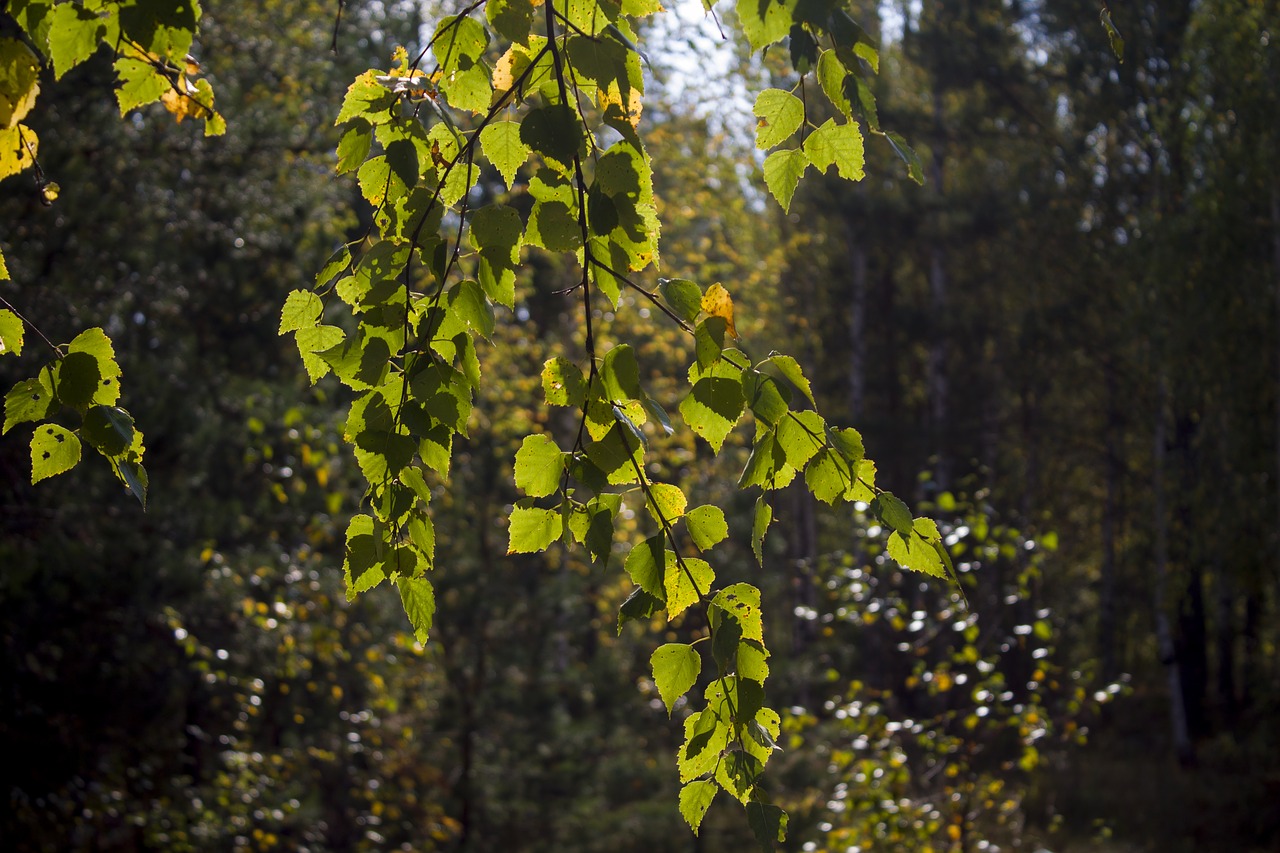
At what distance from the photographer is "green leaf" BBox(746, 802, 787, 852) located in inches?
45.8

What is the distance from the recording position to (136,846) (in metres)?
6.48

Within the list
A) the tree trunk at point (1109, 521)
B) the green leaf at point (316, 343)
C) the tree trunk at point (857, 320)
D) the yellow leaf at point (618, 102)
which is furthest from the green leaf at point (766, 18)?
the tree trunk at point (1109, 521)

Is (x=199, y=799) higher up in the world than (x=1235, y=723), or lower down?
lower down

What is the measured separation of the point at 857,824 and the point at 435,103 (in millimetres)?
5361

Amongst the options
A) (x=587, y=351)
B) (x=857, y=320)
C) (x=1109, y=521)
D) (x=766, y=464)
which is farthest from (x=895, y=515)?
(x=1109, y=521)

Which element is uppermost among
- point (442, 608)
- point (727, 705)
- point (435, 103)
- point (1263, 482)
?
point (1263, 482)

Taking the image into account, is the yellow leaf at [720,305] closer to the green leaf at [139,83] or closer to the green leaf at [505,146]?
the green leaf at [505,146]

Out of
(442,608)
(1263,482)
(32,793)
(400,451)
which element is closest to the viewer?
(400,451)

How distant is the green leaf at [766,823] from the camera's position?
116 cm

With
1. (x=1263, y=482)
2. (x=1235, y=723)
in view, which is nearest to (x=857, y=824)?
(x=1263, y=482)

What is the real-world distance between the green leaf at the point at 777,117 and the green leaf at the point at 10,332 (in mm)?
826

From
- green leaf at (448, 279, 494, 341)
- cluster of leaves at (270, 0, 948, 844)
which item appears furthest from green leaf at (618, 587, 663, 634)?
green leaf at (448, 279, 494, 341)

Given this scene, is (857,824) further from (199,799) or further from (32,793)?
(32,793)

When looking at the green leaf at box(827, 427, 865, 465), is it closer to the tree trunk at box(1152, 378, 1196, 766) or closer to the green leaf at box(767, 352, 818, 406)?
the green leaf at box(767, 352, 818, 406)
